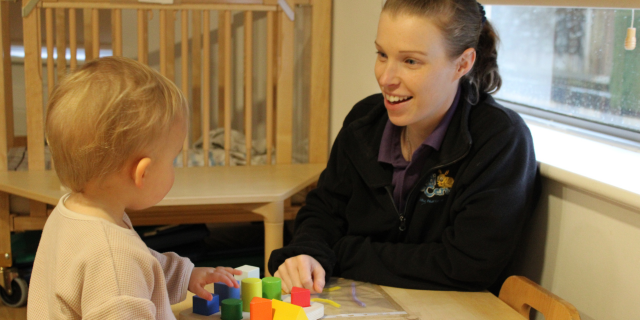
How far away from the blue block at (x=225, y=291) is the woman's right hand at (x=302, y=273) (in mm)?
145

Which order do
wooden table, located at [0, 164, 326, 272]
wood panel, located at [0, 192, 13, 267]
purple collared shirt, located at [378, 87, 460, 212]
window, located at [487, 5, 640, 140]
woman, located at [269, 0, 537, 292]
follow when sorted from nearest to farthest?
woman, located at [269, 0, 537, 292] → purple collared shirt, located at [378, 87, 460, 212] → window, located at [487, 5, 640, 140] → wooden table, located at [0, 164, 326, 272] → wood panel, located at [0, 192, 13, 267]

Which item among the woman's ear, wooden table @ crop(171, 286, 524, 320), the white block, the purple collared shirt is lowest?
wooden table @ crop(171, 286, 524, 320)

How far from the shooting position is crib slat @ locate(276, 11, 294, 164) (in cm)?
208

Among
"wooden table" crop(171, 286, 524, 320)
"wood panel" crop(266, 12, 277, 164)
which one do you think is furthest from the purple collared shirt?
"wood panel" crop(266, 12, 277, 164)

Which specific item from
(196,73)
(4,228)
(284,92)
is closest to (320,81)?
(284,92)

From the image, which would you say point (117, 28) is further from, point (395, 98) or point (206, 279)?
point (206, 279)

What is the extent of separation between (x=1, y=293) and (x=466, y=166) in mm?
1652

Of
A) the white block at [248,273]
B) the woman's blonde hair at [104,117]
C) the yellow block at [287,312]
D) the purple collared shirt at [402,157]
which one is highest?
the woman's blonde hair at [104,117]

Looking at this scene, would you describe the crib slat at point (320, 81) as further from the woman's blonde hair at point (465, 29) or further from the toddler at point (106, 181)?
the toddler at point (106, 181)

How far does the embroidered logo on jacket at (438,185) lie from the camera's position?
3.63 feet

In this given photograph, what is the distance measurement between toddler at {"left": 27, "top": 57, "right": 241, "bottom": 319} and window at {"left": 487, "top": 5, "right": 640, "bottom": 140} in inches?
44.9

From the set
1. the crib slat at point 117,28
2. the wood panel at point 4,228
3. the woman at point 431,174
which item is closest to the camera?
the woman at point 431,174

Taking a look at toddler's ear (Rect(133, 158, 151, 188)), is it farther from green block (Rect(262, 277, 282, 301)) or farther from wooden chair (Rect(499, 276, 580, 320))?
wooden chair (Rect(499, 276, 580, 320))

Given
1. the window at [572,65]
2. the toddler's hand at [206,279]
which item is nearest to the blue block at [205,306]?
the toddler's hand at [206,279]
